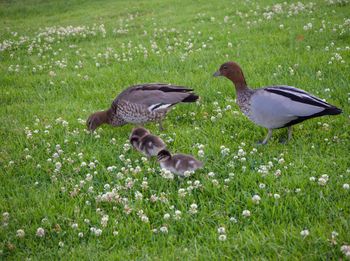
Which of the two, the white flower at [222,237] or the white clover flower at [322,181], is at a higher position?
the white clover flower at [322,181]

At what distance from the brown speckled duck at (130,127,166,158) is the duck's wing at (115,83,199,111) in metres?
0.88

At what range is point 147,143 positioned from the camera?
6.13 metres

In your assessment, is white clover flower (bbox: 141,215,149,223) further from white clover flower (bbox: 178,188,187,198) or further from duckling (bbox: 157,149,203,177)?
duckling (bbox: 157,149,203,177)

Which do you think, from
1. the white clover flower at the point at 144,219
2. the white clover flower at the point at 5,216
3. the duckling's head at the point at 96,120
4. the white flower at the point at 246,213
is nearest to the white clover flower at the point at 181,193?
the white clover flower at the point at 144,219

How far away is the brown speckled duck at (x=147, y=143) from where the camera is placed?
6.05 m

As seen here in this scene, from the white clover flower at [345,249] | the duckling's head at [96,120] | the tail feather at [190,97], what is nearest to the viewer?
the white clover flower at [345,249]

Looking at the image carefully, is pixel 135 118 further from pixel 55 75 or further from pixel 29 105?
pixel 55 75

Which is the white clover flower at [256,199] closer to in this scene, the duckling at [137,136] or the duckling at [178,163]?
the duckling at [178,163]

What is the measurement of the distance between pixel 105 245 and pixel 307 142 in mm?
3474

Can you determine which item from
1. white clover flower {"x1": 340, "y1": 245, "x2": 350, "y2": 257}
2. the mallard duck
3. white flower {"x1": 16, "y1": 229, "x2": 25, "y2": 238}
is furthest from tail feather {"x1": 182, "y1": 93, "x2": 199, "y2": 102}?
white clover flower {"x1": 340, "y1": 245, "x2": 350, "y2": 257}

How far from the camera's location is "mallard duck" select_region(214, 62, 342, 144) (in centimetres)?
566

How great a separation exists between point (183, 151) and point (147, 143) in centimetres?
66

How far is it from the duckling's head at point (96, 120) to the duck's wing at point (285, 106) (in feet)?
9.42

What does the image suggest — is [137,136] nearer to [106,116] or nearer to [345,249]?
[106,116]
